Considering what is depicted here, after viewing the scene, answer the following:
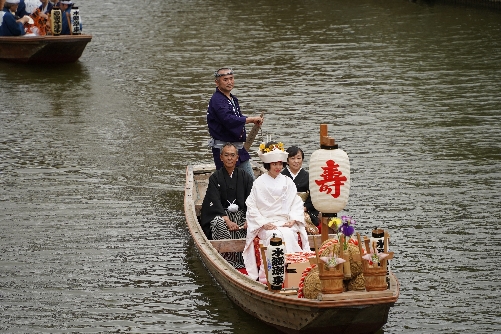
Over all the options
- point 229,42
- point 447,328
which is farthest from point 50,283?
point 229,42

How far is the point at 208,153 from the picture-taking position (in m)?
14.8

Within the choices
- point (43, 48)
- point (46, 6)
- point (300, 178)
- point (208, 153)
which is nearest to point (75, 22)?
point (43, 48)

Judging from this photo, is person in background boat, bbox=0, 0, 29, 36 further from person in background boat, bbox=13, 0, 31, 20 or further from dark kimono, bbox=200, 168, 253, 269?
dark kimono, bbox=200, 168, 253, 269

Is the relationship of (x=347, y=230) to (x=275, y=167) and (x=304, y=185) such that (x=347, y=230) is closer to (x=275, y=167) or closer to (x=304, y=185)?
(x=275, y=167)

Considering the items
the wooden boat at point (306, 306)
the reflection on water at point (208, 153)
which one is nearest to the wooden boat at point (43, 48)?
the reflection on water at point (208, 153)

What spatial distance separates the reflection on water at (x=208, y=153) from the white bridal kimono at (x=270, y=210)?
0.66 meters

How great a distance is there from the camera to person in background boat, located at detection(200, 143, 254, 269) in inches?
403

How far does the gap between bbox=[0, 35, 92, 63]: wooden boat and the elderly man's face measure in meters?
11.9

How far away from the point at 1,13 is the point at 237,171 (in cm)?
1334

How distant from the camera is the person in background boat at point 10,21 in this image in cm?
2139

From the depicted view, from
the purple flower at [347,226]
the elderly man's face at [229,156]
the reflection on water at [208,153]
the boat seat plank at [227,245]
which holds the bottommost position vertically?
the reflection on water at [208,153]

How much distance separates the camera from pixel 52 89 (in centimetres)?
1978

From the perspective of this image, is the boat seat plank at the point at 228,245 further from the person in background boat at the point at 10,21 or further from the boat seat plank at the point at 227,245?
the person in background boat at the point at 10,21

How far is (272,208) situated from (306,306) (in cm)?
193
